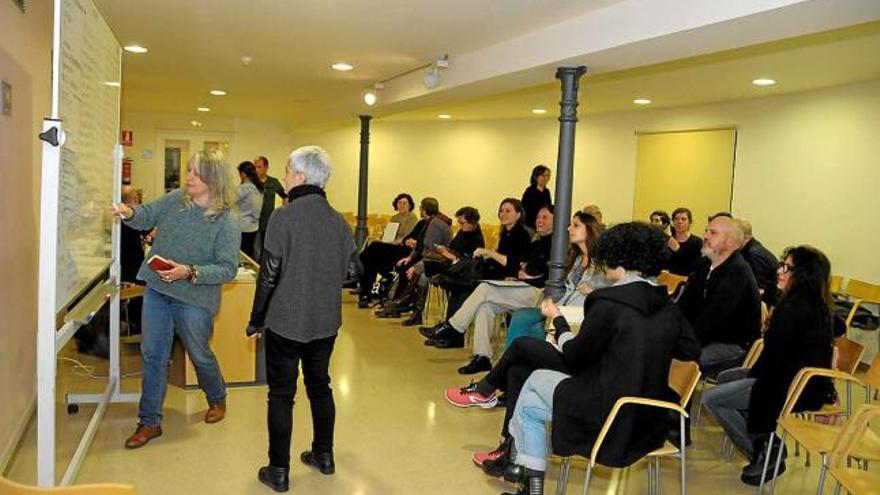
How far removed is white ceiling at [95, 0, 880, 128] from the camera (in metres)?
3.63

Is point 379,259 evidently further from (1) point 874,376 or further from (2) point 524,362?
(1) point 874,376

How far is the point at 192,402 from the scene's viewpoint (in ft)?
13.6

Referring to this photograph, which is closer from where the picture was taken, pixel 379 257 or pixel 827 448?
pixel 827 448

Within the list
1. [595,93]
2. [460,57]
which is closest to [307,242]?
[460,57]

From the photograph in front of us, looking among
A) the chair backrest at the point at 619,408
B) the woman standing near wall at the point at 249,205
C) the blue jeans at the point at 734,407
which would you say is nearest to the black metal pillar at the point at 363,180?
the woman standing near wall at the point at 249,205

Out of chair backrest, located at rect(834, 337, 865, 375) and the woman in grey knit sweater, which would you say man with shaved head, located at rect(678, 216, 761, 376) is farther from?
the woman in grey knit sweater

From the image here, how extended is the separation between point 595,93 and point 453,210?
4.45m

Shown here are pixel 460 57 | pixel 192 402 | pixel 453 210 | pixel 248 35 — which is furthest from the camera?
pixel 453 210

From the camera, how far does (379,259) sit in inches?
307

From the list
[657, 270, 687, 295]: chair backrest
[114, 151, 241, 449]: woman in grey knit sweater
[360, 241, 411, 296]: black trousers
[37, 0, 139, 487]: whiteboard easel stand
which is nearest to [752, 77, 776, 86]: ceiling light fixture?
[657, 270, 687, 295]: chair backrest

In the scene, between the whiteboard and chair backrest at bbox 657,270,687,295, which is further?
chair backrest at bbox 657,270,687,295

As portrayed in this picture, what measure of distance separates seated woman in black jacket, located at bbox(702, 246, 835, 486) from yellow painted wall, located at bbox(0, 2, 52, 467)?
320 centimetres

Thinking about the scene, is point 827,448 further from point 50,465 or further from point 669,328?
point 50,465

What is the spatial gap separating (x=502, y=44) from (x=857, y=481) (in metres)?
3.74
